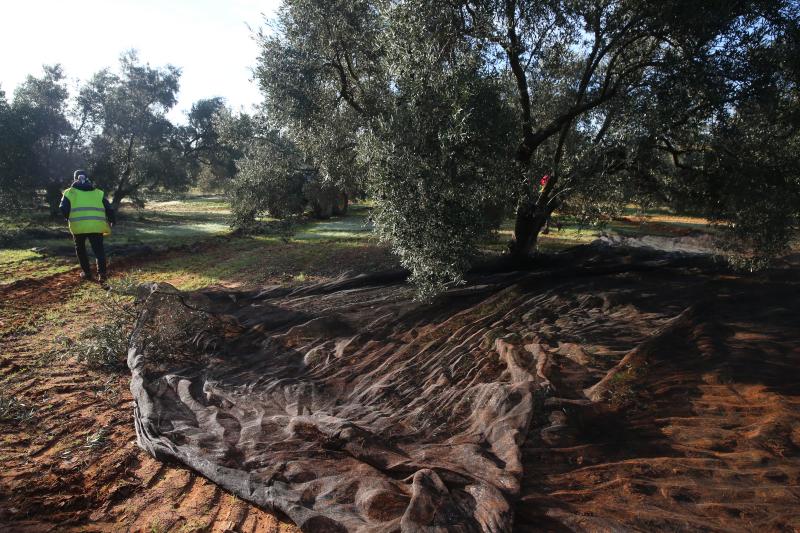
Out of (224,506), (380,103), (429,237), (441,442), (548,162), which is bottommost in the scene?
(224,506)

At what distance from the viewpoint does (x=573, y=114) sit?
28.2 feet

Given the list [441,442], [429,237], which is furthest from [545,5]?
[441,442]

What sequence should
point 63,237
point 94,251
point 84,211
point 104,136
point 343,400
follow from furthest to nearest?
point 104,136, point 63,237, point 94,251, point 84,211, point 343,400

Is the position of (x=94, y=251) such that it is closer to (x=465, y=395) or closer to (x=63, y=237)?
(x=63, y=237)

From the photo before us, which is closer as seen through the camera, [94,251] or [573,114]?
[573,114]

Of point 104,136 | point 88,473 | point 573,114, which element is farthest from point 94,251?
point 104,136

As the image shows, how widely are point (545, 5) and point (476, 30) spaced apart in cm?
119

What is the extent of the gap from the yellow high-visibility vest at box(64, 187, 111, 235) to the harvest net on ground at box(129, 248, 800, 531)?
5039 mm

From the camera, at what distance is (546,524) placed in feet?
10.4

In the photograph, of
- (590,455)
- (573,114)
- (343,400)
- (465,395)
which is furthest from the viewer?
(573,114)

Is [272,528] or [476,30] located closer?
[272,528]

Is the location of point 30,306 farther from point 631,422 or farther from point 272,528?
point 631,422

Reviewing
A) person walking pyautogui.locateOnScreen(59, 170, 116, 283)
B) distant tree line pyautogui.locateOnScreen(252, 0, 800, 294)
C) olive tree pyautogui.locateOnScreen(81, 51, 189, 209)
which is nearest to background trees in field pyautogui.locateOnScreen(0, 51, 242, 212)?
olive tree pyautogui.locateOnScreen(81, 51, 189, 209)

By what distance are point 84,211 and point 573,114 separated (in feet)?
37.2
